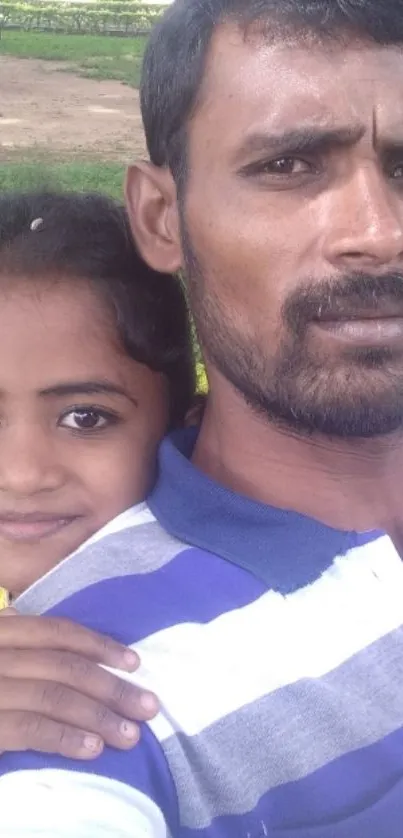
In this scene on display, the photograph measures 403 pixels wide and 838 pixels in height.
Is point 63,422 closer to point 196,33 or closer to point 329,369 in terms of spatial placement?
point 329,369

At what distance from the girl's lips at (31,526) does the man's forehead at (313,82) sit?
787mm

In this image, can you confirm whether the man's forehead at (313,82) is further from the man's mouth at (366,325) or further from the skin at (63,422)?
the skin at (63,422)

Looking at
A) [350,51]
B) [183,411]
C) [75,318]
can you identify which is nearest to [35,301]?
[75,318]

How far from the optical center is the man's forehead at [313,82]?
1568 mm

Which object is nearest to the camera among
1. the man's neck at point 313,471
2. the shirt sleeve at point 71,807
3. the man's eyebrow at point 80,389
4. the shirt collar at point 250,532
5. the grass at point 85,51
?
the shirt sleeve at point 71,807

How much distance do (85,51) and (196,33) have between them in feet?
62.3

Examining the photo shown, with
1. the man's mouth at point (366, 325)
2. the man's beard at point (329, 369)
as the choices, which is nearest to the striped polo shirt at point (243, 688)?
the man's beard at point (329, 369)

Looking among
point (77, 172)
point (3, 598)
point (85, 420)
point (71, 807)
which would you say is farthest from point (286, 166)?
point (77, 172)

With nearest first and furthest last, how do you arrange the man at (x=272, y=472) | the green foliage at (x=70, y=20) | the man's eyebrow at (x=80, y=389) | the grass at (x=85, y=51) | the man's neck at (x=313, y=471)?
the man at (x=272, y=472) → the man's neck at (x=313, y=471) → the man's eyebrow at (x=80, y=389) → the grass at (x=85, y=51) → the green foliage at (x=70, y=20)

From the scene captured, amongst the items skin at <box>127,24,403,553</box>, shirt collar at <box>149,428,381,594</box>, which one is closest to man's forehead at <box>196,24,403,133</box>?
skin at <box>127,24,403,553</box>

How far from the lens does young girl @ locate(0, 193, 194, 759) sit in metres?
1.89

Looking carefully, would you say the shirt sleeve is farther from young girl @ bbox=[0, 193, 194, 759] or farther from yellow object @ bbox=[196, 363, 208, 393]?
yellow object @ bbox=[196, 363, 208, 393]

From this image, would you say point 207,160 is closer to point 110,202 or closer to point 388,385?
point 388,385

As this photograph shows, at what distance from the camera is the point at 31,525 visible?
1.94 m
